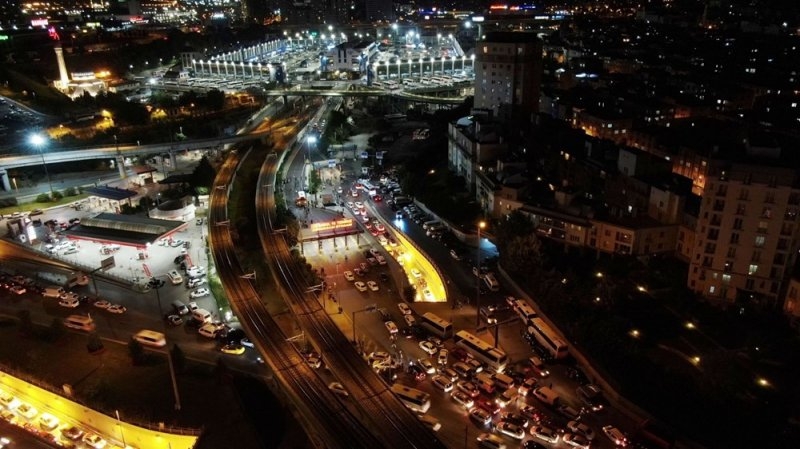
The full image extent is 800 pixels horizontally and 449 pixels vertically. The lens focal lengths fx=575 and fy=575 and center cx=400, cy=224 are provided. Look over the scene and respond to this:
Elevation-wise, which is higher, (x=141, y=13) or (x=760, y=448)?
(x=141, y=13)

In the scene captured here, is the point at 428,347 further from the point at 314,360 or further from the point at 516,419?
the point at 516,419

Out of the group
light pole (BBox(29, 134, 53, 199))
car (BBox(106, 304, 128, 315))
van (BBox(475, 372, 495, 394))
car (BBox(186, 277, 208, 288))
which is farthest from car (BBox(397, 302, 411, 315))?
light pole (BBox(29, 134, 53, 199))

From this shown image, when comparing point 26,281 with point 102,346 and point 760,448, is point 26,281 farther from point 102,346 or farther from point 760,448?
point 760,448

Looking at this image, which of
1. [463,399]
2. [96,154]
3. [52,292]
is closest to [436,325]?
[463,399]

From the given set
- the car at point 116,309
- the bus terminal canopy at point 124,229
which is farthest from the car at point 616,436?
the bus terminal canopy at point 124,229

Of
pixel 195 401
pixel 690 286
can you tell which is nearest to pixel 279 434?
pixel 195 401
